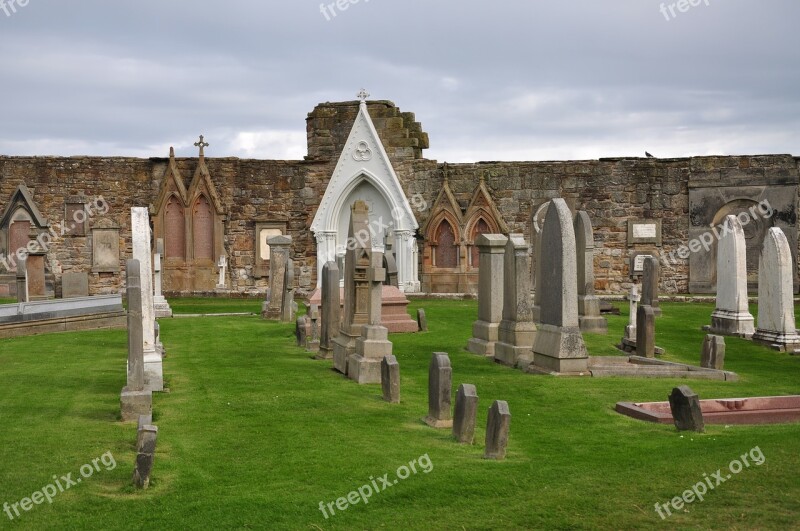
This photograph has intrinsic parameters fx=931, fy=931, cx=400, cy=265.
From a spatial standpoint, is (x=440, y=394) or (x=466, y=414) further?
(x=440, y=394)

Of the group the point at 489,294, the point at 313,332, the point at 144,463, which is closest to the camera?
the point at 144,463

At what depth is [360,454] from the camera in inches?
318

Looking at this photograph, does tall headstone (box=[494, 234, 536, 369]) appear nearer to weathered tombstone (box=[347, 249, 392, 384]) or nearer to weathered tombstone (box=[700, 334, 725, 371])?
weathered tombstone (box=[347, 249, 392, 384])

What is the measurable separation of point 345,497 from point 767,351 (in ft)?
34.1

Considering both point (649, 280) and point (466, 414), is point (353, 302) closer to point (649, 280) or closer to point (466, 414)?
point (466, 414)

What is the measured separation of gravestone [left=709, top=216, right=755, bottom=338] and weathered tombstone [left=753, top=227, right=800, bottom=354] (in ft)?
2.14

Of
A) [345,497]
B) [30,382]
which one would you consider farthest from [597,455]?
[30,382]

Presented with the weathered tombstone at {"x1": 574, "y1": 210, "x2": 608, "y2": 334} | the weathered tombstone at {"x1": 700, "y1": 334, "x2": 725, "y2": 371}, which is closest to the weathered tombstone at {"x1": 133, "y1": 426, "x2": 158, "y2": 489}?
the weathered tombstone at {"x1": 700, "y1": 334, "x2": 725, "y2": 371}

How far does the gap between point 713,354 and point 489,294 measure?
354 centimetres

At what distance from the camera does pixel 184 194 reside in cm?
2783

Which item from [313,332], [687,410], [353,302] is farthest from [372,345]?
A: [687,410]

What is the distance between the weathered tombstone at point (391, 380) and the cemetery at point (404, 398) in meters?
0.02

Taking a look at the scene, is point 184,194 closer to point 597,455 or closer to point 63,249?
point 63,249

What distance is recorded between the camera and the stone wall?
88.2 ft
